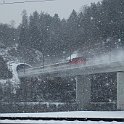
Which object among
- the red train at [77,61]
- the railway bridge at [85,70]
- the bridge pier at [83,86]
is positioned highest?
the red train at [77,61]

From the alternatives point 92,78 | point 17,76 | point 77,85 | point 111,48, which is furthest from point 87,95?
point 111,48

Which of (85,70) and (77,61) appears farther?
(77,61)

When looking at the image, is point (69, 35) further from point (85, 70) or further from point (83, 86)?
point (83, 86)

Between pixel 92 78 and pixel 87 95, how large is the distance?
241cm

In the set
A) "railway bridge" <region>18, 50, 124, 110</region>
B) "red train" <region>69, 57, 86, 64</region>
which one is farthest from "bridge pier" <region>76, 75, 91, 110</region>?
"red train" <region>69, 57, 86, 64</region>

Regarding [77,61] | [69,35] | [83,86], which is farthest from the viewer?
[77,61]

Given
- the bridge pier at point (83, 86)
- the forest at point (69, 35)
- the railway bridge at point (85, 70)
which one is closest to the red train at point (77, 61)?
the railway bridge at point (85, 70)

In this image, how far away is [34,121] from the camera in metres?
2.28

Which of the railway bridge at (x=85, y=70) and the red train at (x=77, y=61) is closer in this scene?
the railway bridge at (x=85, y=70)

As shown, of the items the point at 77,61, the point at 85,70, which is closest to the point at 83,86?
the point at 85,70

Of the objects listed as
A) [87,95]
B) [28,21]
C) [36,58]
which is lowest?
[87,95]

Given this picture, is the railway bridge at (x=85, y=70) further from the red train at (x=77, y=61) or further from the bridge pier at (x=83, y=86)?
the red train at (x=77, y=61)

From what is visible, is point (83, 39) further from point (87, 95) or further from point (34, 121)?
point (34, 121)

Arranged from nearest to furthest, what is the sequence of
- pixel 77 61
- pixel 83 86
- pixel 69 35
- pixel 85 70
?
pixel 83 86 < pixel 85 70 < pixel 69 35 < pixel 77 61
